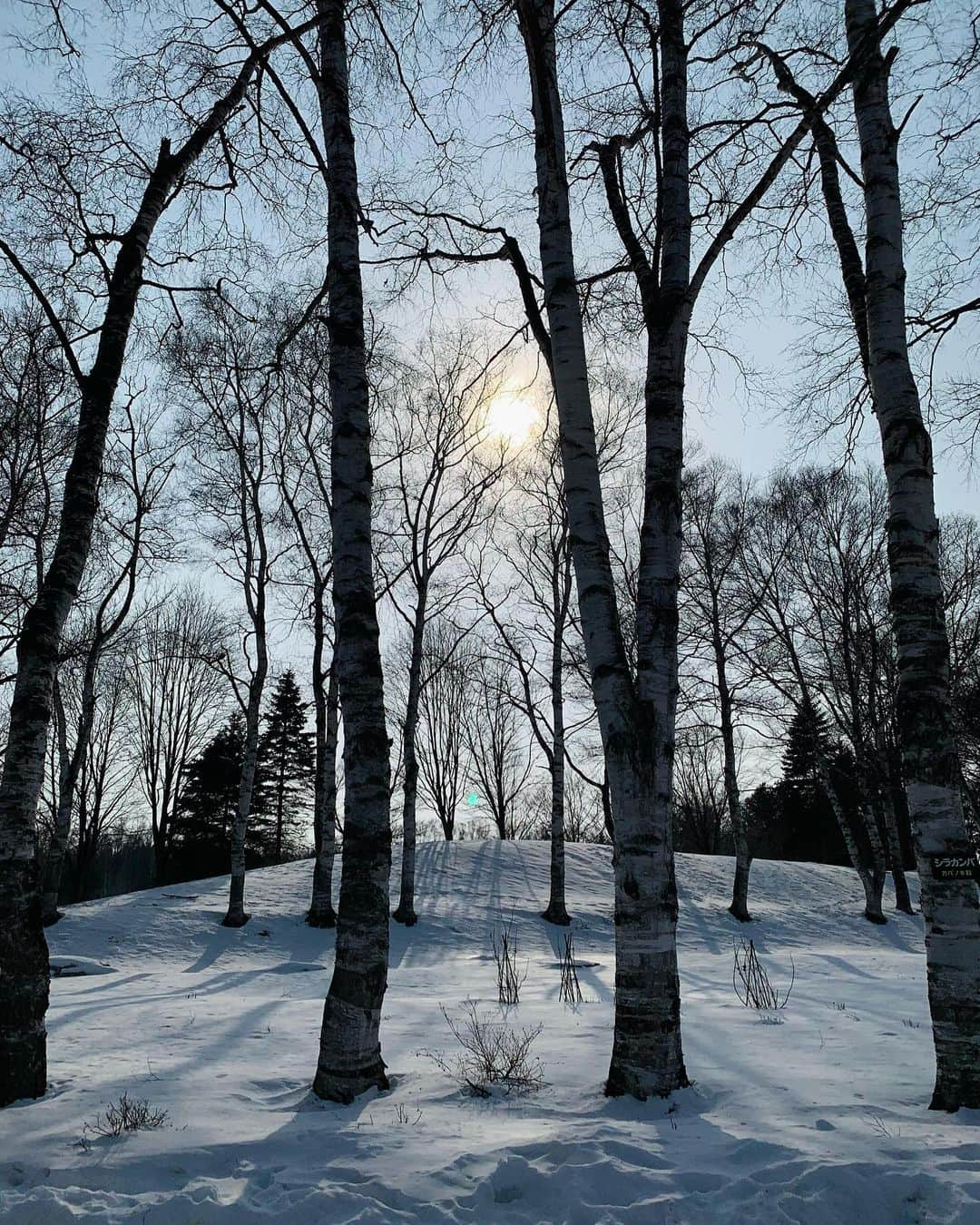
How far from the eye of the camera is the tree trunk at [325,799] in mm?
15469

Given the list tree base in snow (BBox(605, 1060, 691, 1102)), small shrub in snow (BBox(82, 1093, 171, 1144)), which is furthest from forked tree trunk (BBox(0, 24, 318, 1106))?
tree base in snow (BBox(605, 1060, 691, 1102))

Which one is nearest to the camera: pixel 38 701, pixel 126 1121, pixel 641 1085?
pixel 126 1121

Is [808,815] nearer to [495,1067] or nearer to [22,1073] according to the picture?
[495,1067]

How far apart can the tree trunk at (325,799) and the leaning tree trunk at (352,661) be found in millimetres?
10459

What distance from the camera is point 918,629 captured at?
4.12 meters

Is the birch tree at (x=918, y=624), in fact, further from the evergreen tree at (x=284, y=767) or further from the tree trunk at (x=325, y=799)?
the evergreen tree at (x=284, y=767)

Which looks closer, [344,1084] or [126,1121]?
[126,1121]

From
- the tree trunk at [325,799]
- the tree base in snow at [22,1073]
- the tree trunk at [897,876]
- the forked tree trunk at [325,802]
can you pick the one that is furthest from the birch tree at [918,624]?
the tree trunk at [897,876]

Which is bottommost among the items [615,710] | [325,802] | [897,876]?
[897,876]

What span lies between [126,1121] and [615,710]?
3.07 metres

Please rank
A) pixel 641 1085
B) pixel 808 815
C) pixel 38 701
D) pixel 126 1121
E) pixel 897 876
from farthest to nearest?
pixel 808 815 < pixel 897 876 < pixel 38 701 < pixel 641 1085 < pixel 126 1121

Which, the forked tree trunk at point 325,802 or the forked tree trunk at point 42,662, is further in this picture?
the forked tree trunk at point 325,802

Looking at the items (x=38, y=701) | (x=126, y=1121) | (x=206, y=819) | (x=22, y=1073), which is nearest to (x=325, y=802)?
(x=38, y=701)

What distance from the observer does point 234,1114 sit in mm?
3734
